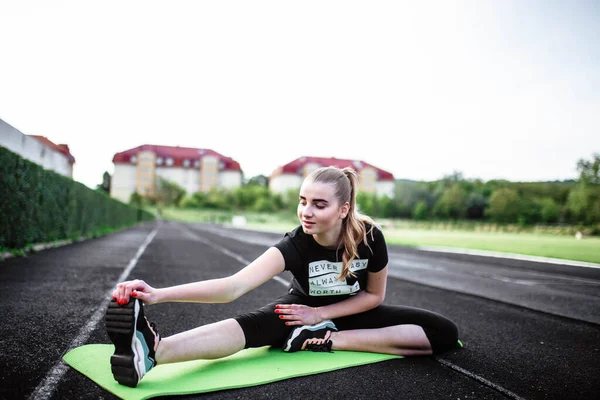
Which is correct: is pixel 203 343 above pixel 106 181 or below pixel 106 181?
below

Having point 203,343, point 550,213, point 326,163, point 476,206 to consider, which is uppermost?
point 326,163

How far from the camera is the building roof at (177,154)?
96.1m

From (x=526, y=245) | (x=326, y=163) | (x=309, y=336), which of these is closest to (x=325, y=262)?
(x=309, y=336)

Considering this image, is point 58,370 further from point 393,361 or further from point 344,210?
point 393,361

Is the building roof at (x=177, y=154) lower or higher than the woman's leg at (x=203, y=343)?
higher

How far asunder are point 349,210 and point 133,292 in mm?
1589

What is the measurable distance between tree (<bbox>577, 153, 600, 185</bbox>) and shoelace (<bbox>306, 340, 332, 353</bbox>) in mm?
58365

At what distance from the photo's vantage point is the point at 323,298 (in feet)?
10.6

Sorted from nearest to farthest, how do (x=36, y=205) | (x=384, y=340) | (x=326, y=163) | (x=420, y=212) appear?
(x=384, y=340)
(x=36, y=205)
(x=420, y=212)
(x=326, y=163)

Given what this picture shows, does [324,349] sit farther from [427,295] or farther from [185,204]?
[185,204]

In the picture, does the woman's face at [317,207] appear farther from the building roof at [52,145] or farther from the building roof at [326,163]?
the building roof at [326,163]

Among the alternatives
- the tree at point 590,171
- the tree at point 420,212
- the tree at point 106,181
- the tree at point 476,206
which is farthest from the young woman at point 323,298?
the tree at point 476,206

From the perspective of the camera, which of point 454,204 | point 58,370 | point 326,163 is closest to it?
point 58,370

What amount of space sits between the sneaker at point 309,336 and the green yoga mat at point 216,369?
5cm
